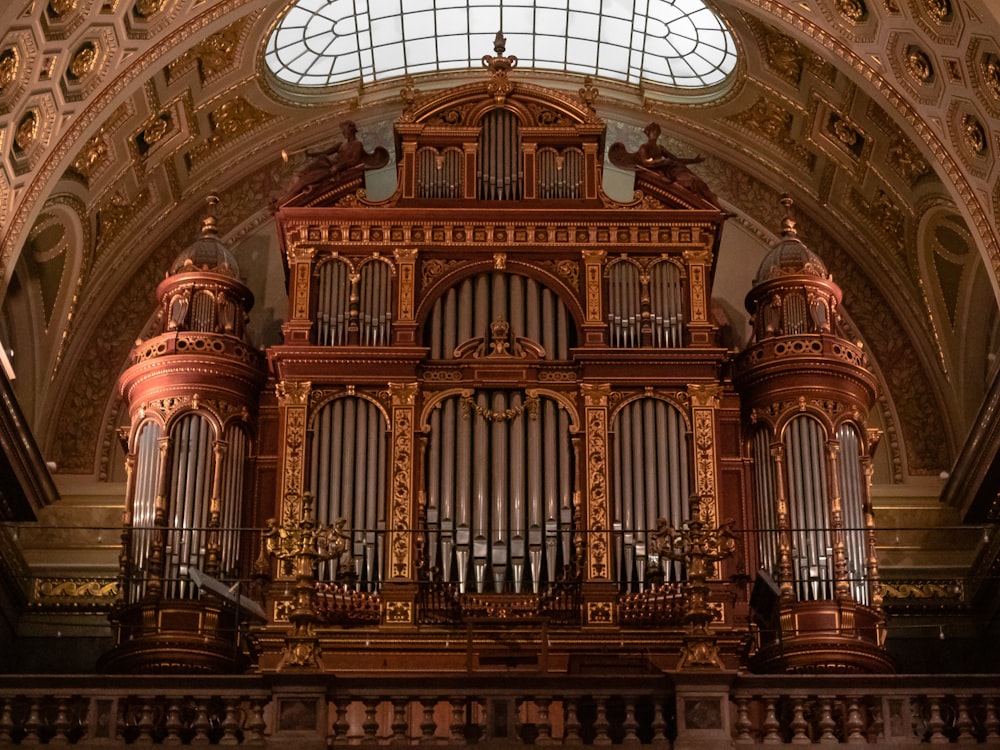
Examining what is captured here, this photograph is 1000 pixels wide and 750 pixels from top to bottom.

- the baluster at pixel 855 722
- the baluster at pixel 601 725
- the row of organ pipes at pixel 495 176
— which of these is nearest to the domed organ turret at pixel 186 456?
the row of organ pipes at pixel 495 176

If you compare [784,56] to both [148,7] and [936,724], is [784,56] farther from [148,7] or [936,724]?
[936,724]

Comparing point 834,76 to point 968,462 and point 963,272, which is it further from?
point 968,462

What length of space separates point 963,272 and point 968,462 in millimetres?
2475

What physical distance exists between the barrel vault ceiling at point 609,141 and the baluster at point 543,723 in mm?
7664

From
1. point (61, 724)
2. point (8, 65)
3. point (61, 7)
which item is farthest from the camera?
point (61, 7)

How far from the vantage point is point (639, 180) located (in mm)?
23156

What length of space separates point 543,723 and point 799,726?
6.95 ft

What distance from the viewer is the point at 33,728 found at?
16.7 m

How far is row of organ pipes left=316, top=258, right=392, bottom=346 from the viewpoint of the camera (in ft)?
72.2

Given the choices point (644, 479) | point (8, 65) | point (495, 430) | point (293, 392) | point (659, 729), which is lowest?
point (659, 729)

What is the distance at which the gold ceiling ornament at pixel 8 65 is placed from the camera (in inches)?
786

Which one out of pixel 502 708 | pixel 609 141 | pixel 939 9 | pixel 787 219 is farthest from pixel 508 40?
pixel 502 708

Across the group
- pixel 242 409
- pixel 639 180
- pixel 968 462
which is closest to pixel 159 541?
pixel 242 409

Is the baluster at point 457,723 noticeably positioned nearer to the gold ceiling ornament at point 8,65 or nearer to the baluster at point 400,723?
the baluster at point 400,723
